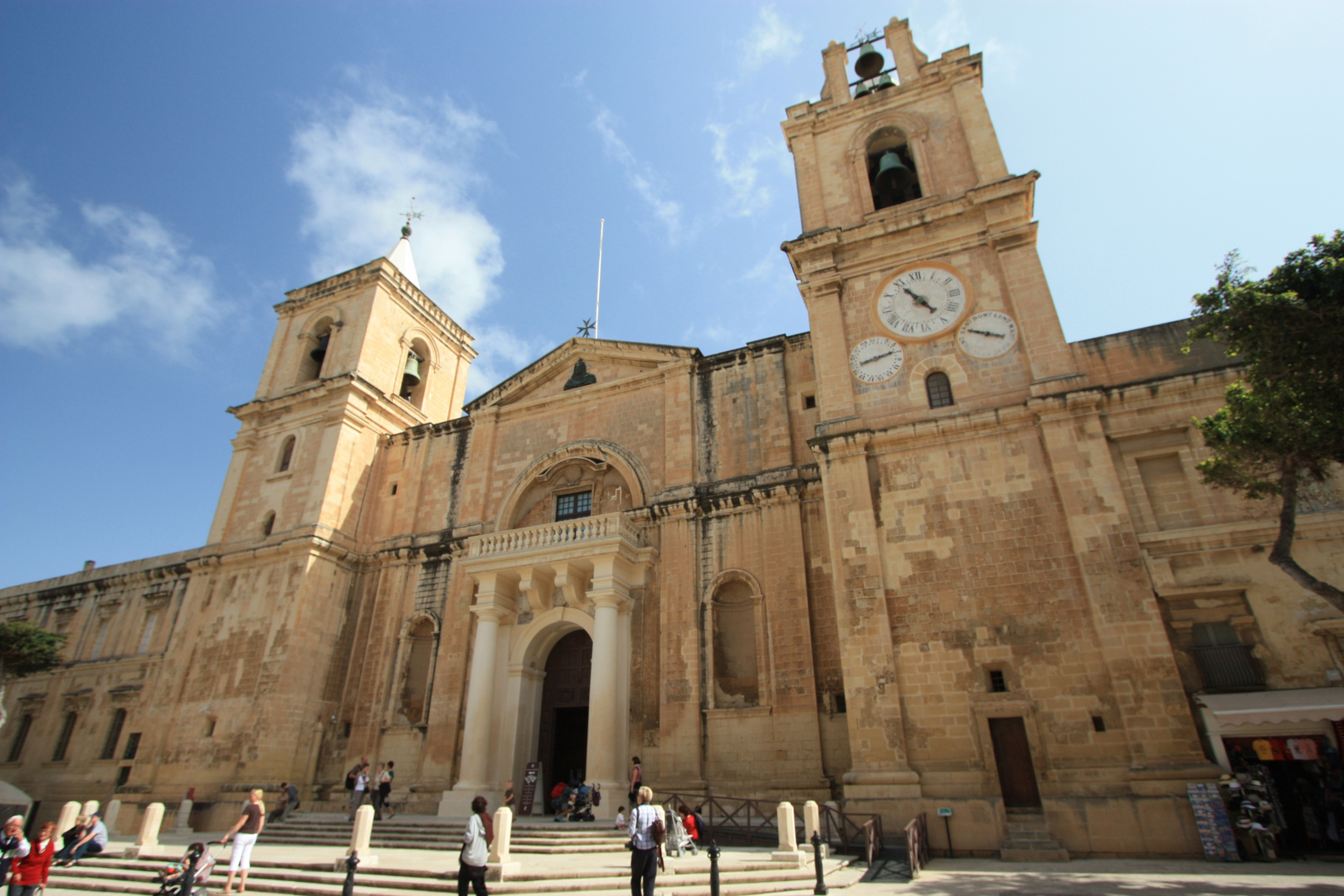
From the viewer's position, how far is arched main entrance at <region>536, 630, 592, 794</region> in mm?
19203

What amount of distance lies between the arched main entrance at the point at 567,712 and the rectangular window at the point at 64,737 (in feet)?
60.4

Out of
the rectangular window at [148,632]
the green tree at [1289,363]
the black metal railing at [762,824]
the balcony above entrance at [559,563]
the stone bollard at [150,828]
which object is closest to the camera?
the green tree at [1289,363]

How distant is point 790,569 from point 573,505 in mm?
7417

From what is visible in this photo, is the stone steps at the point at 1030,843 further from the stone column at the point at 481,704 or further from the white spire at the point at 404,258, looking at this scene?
the white spire at the point at 404,258

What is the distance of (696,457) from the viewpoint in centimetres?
2005

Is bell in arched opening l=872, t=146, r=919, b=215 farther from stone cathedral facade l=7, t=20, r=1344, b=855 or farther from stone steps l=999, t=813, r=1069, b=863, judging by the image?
stone steps l=999, t=813, r=1069, b=863

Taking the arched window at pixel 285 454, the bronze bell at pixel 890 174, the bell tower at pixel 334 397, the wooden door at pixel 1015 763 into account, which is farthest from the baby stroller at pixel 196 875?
the bronze bell at pixel 890 174

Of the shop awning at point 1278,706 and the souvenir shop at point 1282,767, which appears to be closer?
the shop awning at point 1278,706

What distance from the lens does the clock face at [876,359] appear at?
1695 cm

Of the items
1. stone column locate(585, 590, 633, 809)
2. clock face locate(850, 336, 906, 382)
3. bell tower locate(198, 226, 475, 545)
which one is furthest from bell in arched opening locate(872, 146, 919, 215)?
bell tower locate(198, 226, 475, 545)

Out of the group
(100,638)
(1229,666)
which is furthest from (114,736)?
(1229,666)

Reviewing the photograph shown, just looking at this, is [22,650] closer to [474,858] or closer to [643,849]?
[474,858]

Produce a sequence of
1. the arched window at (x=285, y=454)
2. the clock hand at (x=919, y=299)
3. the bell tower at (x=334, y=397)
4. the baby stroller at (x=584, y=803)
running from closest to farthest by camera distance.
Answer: the baby stroller at (x=584, y=803) → the clock hand at (x=919, y=299) → the bell tower at (x=334, y=397) → the arched window at (x=285, y=454)

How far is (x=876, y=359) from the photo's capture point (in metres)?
17.2
